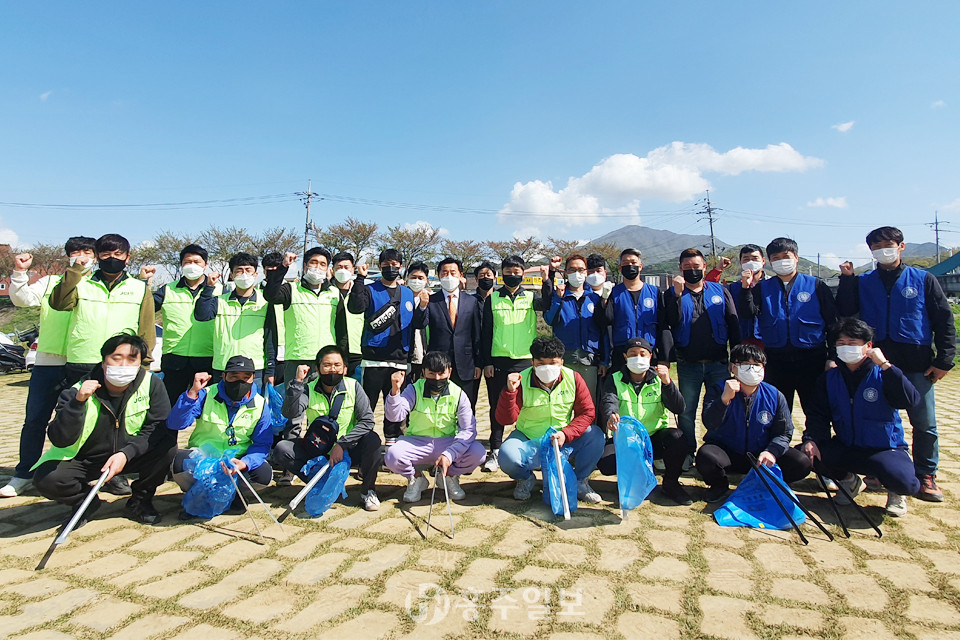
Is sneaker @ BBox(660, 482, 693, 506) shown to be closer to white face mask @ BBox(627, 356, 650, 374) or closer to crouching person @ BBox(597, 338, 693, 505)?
crouching person @ BBox(597, 338, 693, 505)

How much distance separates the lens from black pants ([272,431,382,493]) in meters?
4.11

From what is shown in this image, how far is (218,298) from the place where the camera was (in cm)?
474

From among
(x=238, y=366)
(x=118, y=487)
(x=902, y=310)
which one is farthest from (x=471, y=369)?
(x=902, y=310)

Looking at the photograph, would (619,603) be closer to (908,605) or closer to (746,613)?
(746,613)

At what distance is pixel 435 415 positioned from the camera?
435 centimetres

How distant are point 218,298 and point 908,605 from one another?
17.1 ft

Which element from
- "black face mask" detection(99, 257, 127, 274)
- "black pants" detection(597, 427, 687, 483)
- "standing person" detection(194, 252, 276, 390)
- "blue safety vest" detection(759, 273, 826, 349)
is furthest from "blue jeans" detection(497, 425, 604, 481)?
"black face mask" detection(99, 257, 127, 274)

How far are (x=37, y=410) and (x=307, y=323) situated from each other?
88.0 inches

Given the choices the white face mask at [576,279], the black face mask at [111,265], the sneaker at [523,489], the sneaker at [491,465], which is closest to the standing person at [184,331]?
the black face mask at [111,265]

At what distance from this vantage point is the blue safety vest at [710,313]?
4703mm

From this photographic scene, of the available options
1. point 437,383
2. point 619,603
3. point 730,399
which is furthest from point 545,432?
point 619,603

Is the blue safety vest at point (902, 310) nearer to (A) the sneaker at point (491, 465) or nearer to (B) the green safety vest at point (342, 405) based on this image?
(A) the sneaker at point (491, 465)

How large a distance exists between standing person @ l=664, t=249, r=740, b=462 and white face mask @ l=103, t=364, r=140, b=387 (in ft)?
14.3

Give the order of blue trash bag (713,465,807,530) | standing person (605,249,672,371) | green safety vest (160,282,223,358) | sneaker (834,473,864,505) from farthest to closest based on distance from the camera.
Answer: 1. standing person (605,249,672,371)
2. green safety vest (160,282,223,358)
3. sneaker (834,473,864,505)
4. blue trash bag (713,465,807,530)
